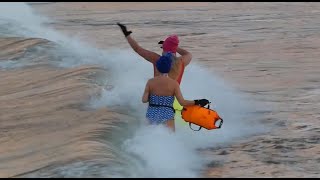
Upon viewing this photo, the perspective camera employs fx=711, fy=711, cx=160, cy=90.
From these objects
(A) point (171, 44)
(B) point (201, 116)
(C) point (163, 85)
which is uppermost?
(A) point (171, 44)

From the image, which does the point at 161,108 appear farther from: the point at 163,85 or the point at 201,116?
the point at 201,116

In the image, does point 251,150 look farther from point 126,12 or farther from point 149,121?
point 126,12

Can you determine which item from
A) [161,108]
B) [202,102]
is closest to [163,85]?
[161,108]

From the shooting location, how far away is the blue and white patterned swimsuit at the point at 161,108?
7629 mm

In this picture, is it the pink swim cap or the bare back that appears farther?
the pink swim cap

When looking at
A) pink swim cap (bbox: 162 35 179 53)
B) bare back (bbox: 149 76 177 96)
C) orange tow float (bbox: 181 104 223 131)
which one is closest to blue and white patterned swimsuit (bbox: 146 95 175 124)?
bare back (bbox: 149 76 177 96)

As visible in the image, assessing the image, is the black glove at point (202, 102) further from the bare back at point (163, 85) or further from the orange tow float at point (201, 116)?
the bare back at point (163, 85)

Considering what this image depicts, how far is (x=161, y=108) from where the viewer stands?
25.1 feet

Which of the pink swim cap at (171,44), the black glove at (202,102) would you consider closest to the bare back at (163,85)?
the black glove at (202,102)

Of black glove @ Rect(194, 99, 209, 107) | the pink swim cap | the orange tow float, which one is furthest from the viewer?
the pink swim cap

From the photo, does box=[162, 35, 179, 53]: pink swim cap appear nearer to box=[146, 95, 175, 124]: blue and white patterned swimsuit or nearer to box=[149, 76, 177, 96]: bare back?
box=[149, 76, 177, 96]: bare back

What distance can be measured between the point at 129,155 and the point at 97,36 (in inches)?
547

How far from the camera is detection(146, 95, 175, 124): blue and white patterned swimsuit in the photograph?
7629 millimetres

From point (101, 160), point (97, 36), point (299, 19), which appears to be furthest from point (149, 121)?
point (299, 19)
